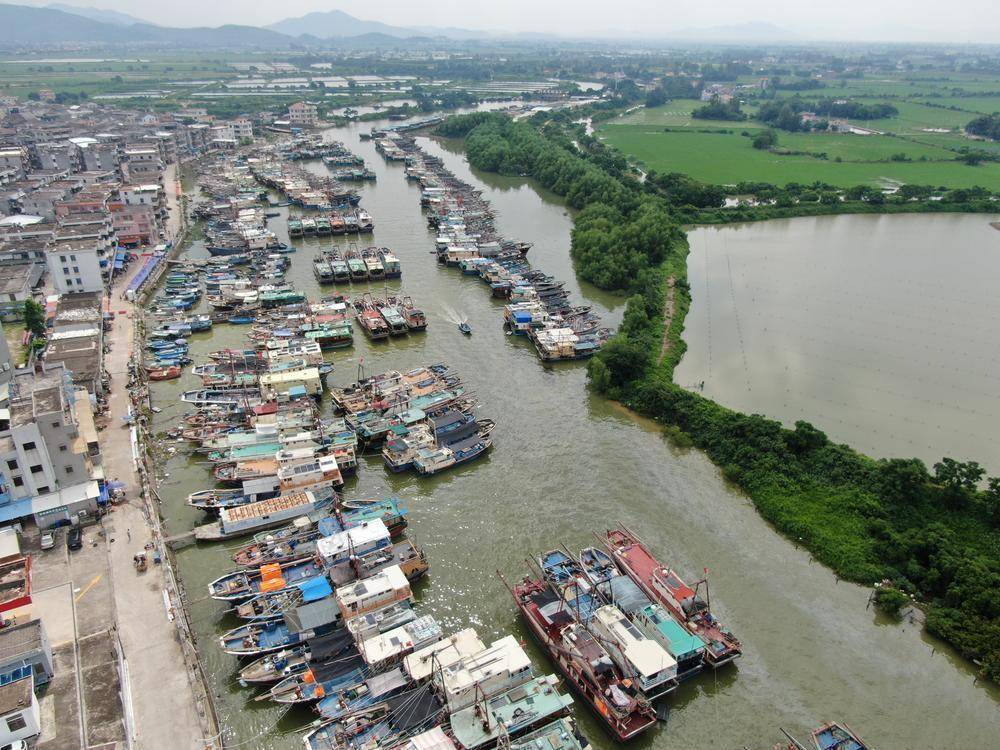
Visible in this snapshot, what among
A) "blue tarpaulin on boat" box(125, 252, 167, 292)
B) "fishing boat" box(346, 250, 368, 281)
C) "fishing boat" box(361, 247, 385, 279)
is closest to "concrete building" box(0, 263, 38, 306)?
"blue tarpaulin on boat" box(125, 252, 167, 292)

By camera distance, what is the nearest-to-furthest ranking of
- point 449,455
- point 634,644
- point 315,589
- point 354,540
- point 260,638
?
point 634,644 → point 260,638 → point 315,589 → point 354,540 → point 449,455

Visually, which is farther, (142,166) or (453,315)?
(142,166)

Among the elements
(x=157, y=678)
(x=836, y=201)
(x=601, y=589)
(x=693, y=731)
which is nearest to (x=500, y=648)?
(x=601, y=589)

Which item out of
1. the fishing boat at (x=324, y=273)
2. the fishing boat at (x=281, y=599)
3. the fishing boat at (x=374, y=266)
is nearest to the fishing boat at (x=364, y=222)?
the fishing boat at (x=374, y=266)

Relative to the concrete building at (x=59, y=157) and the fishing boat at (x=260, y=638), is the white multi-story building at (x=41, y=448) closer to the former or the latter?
the fishing boat at (x=260, y=638)

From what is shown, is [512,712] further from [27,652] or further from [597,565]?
[27,652]

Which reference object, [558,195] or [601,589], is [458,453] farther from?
[558,195]

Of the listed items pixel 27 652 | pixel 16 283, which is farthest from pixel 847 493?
pixel 16 283
